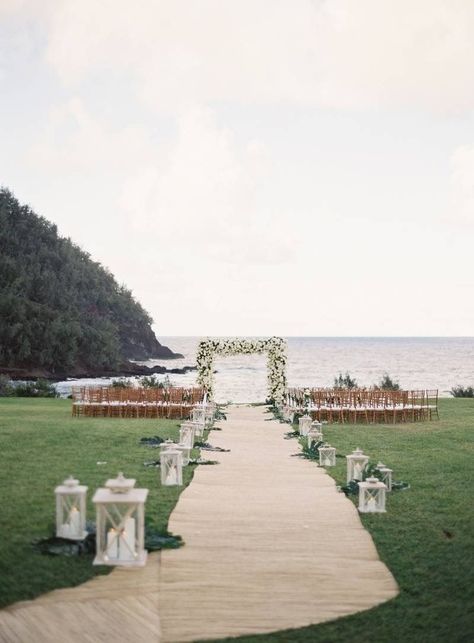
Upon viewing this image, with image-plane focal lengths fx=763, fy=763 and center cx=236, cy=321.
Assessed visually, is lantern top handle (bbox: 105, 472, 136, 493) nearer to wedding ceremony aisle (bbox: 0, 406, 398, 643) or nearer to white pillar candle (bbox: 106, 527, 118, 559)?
white pillar candle (bbox: 106, 527, 118, 559)

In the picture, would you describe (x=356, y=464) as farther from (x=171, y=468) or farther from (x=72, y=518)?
(x=72, y=518)

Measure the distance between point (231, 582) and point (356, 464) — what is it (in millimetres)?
5761

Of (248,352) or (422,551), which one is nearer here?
(422,551)

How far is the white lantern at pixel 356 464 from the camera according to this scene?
1260 centimetres

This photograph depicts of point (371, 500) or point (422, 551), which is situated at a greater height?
point (371, 500)

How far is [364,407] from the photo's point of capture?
83.5 ft

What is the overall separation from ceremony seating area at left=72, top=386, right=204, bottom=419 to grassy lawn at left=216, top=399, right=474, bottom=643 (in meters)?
9.18

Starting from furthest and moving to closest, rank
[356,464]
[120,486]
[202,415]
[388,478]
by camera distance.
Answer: [202,415]
[356,464]
[388,478]
[120,486]

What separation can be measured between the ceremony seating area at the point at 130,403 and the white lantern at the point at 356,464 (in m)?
13.3

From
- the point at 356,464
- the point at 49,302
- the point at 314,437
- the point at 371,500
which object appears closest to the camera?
the point at 371,500

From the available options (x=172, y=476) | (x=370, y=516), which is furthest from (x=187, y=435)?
(x=370, y=516)

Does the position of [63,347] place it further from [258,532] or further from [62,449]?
[258,532]

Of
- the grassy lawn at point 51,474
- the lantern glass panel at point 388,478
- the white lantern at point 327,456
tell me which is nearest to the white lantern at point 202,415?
Answer: the grassy lawn at point 51,474

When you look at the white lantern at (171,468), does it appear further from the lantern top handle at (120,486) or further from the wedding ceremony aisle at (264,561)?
the lantern top handle at (120,486)
